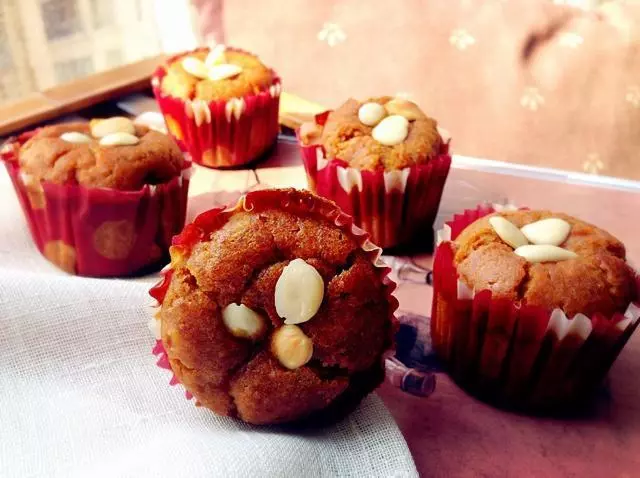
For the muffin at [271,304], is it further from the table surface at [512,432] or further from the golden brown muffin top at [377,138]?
the golden brown muffin top at [377,138]

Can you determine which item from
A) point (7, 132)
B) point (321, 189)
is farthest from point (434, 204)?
point (7, 132)

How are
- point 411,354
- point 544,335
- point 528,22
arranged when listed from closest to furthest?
point 544,335 < point 411,354 < point 528,22

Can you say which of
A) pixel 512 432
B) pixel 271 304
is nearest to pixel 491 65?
pixel 512 432

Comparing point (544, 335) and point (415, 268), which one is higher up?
point (544, 335)

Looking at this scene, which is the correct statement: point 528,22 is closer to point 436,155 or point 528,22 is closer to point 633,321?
point 436,155

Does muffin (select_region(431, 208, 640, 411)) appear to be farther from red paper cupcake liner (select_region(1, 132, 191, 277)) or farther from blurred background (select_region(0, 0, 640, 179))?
blurred background (select_region(0, 0, 640, 179))

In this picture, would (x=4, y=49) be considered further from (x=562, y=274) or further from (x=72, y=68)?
(x=562, y=274)
